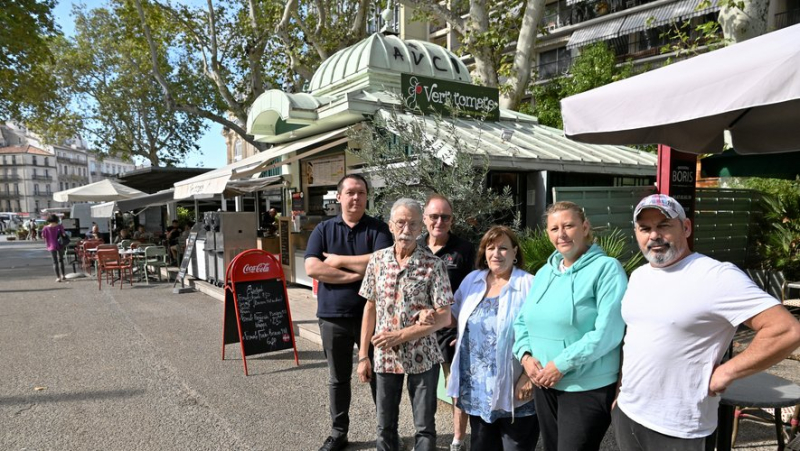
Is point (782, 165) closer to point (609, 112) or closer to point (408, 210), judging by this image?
point (609, 112)

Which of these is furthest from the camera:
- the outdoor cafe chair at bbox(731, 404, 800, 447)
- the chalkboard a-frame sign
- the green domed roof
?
the green domed roof

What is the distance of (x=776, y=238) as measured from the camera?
716 centimetres

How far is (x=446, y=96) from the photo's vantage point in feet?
25.4

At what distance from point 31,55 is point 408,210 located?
18.6m

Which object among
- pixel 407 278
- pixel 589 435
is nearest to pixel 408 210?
pixel 407 278

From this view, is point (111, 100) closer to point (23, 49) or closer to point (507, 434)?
point (23, 49)

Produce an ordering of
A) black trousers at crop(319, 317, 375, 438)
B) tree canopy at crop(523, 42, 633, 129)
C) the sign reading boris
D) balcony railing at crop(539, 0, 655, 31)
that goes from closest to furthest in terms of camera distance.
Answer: black trousers at crop(319, 317, 375, 438), the sign reading boris, tree canopy at crop(523, 42, 633, 129), balcony railing at crop(539, 0, 655, 31)

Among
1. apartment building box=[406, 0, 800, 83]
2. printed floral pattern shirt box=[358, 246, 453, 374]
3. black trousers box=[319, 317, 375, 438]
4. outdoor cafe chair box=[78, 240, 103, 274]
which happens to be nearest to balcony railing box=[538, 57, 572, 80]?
apartment building box=[406, 0, 800, 83]

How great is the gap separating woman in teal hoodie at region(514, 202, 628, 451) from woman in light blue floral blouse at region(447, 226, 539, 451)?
0.24 m

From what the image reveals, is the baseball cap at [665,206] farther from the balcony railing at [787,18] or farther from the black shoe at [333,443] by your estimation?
the balcony railing at [787,18]

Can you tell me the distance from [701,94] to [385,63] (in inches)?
305

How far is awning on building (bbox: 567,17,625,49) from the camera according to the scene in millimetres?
27141

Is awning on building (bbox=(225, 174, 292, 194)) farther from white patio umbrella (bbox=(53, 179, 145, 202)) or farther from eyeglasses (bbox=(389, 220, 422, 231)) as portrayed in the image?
eyeglasses (bbox=(389, 220, 422, 231))

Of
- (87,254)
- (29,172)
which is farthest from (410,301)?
(29,172)
